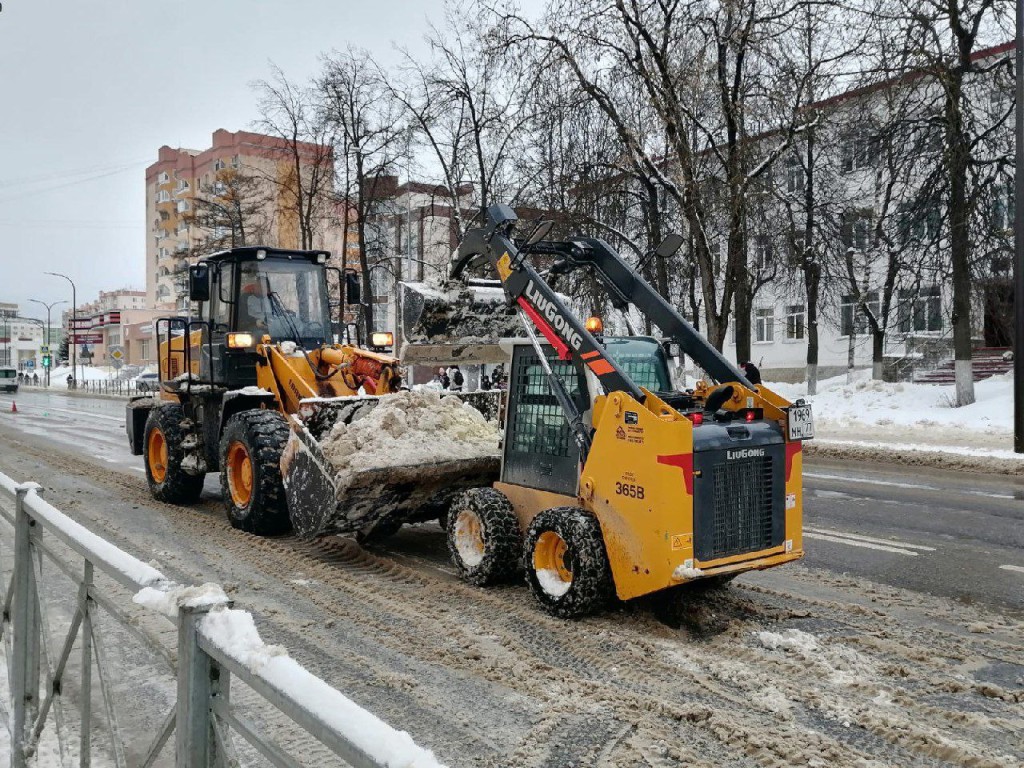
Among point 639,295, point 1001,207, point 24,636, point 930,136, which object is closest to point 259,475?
point 639,295

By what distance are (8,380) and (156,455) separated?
48.2 m

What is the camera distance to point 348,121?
88.9 feet

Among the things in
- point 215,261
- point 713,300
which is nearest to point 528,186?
point 713,300

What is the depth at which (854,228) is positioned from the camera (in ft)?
86.8

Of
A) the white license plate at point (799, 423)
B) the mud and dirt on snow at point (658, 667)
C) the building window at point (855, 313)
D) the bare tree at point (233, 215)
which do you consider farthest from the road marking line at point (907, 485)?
the bare tree at point (233, 215)

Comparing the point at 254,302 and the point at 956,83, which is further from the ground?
the point at 956,83

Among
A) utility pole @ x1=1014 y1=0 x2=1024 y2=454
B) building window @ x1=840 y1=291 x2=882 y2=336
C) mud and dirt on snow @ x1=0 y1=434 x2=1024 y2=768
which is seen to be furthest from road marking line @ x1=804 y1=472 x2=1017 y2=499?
building window @ x1=840 y1=291 x2=882 y2=336

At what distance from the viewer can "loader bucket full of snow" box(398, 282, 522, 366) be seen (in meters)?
8.11

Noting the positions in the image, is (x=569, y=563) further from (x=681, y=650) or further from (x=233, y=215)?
(x=233, y=215)

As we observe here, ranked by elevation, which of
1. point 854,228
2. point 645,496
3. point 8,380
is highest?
point 854,228

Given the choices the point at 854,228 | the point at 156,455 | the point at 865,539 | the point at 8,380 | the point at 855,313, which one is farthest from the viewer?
the point at 8,380

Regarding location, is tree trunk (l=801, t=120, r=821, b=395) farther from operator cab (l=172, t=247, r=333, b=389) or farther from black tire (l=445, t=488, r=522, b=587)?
black tire (l=445, t=488, r=522, b=587)

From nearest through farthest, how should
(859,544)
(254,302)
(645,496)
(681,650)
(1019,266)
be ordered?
(681,650), (645,496), (859,544), (254,302), (1019,266)

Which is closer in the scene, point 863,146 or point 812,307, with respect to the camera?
point 863,146
